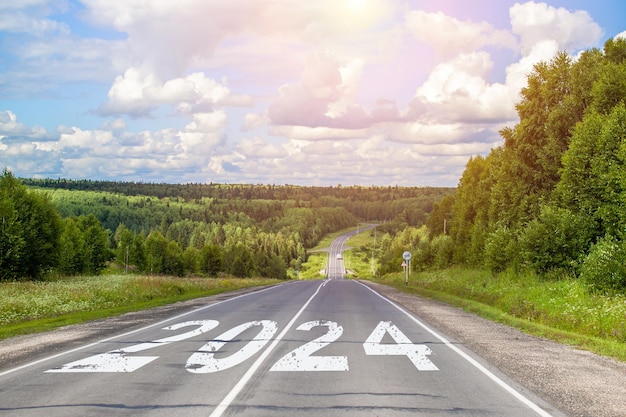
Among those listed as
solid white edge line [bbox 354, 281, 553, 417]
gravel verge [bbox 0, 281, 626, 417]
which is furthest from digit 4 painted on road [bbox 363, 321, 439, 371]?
gravel verge [bbox 0, 281, 626, 417]

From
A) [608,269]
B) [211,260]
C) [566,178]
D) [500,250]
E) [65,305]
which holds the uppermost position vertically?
[566,178]

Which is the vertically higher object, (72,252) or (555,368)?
(555,368)

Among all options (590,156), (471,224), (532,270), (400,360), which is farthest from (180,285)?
(471,224)

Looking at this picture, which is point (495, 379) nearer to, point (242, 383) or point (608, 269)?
point (242, 383)

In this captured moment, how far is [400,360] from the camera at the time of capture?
10.4 meters

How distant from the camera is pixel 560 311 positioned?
1808 cm

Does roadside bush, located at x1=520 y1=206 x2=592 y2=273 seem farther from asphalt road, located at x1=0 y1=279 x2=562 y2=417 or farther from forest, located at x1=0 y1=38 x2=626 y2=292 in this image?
asphalt road, located at x1=0 y1=279 x2=562 y2=417

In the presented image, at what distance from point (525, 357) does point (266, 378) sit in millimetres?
5697

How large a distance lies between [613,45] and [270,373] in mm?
32876

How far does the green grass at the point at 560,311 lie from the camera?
13922 mm

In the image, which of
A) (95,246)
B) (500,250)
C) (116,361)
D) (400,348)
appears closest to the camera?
(116,361)

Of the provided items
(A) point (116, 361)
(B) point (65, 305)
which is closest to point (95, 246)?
(B) point (65, 305)

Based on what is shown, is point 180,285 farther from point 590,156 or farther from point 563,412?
point 563,412

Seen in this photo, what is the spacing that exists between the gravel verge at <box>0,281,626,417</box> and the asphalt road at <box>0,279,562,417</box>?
474mm
